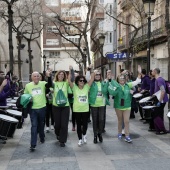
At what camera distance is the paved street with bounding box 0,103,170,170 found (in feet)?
21.2

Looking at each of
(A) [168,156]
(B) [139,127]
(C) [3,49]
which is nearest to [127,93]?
(A) [168,156]

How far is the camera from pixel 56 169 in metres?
6.22

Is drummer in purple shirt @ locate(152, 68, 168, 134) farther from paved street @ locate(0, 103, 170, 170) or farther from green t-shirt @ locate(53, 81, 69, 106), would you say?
green t-shirt @ locate(53, 81, 69, 106)

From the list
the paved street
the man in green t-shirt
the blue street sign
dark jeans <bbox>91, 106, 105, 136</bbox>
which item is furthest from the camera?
the blue street sign

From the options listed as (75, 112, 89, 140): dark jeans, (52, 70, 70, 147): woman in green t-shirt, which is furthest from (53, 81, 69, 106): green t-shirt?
(75, 112, 89, 140): dark jeans

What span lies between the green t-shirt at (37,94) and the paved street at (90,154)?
0.98m

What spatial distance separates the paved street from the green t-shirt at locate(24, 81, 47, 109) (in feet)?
3.22

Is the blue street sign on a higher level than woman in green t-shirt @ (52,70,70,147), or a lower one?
higher

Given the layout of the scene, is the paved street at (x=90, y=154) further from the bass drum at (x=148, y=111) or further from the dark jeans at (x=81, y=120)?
the bass drum at (x=148, y=111)

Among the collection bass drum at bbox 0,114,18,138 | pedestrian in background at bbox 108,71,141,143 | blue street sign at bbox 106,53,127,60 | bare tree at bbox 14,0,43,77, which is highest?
bare tree at bbox 14,0,43,77

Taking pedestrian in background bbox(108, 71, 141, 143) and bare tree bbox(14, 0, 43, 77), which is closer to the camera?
pedestrian in background bbox(108, 71, 141, 143)

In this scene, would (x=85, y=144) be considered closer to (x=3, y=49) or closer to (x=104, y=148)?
(x=104, y=148)

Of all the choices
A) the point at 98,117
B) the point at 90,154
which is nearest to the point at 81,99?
the point at 98,117

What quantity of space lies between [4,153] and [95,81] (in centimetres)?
259
